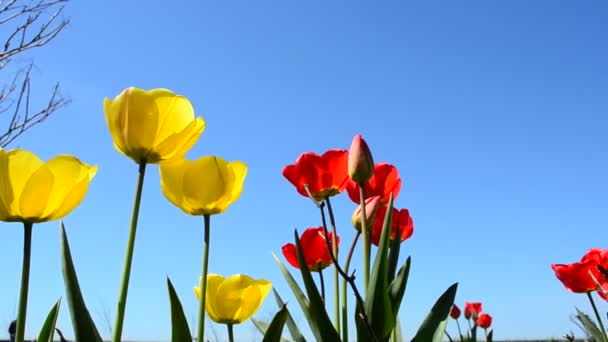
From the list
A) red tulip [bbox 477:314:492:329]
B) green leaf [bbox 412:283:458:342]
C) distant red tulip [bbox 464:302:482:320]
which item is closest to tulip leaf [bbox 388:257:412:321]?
green leaf [bbox 412:283:458:342]

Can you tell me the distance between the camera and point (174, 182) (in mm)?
955

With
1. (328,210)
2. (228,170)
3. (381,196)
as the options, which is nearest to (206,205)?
(228,170)

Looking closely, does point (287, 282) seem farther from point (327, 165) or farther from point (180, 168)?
point (180, 168)

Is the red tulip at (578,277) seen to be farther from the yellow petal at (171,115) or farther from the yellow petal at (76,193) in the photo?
the yellow petal at (76,193)

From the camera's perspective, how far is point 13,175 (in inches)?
29.1

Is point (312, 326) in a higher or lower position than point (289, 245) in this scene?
lower

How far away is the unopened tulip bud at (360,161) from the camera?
125cm

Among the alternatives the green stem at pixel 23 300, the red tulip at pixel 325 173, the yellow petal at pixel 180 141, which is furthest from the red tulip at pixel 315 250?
the green stem at pixel 23 300

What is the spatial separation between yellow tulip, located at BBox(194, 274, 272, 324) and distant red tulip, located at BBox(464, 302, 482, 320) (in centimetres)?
447

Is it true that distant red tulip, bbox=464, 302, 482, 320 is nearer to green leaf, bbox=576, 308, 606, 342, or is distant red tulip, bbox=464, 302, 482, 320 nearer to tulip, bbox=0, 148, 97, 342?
green leaf, bbox=576, 308, 606, 342

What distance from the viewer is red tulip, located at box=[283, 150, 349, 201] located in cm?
141

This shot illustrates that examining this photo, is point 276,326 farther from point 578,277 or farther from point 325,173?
point 578,277

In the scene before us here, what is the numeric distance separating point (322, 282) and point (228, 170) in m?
0.49

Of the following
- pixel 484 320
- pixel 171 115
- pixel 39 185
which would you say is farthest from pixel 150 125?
pixel 484 320
